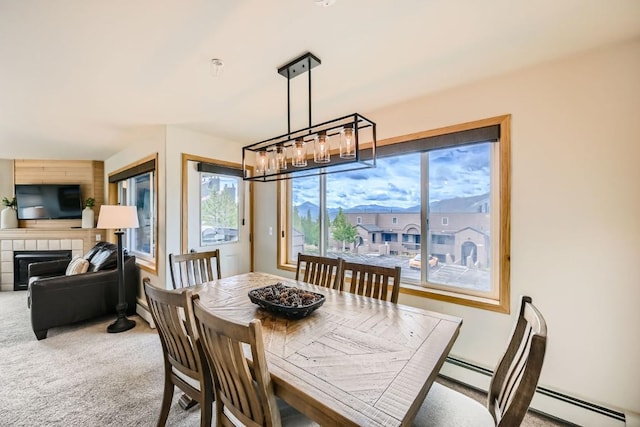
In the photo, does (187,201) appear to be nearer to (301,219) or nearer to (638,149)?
(301,219)

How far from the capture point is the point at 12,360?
2.57 metres

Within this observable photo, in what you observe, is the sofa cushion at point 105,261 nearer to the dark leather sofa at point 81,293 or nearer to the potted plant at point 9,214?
the dark leather sofa at point 81,293

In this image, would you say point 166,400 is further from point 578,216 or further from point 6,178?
point 6,178

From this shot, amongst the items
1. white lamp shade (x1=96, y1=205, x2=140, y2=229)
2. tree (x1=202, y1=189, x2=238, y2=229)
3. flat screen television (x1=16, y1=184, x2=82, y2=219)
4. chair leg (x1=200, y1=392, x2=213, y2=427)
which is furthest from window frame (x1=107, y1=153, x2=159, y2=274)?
chair leg (x1=200, y1=392, x2=213, y2=427)

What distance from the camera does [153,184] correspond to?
12.4ft

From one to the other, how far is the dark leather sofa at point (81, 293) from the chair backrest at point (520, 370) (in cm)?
422

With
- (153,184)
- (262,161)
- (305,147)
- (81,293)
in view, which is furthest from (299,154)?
(81,293)

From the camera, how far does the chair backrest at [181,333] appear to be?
1.30 metres

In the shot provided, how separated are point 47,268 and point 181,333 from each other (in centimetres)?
454

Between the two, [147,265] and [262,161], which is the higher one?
[262,161]

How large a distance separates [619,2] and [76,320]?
5407 millimetres


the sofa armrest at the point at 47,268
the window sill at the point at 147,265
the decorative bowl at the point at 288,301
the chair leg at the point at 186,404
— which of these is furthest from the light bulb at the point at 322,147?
the sofa armrest at the point at 47,268

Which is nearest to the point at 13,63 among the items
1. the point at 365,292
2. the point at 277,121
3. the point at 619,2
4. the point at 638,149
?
the point at 277,121

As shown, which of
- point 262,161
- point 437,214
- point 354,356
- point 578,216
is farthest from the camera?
point 437,214
